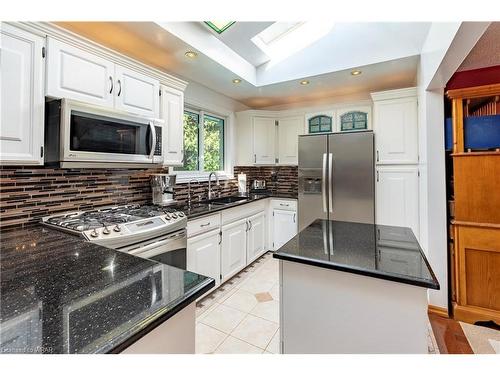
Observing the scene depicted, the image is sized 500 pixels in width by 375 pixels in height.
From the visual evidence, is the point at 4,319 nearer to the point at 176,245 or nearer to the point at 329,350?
the point at 329,350

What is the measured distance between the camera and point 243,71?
2.91 m

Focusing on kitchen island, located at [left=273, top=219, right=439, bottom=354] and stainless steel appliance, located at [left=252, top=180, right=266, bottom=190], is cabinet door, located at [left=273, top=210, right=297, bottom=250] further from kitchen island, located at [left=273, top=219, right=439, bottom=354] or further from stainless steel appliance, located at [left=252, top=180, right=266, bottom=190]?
kitchen island, located at [left=273, top=219, right=439, bottom=354]

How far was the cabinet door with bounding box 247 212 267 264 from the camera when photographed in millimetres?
3150

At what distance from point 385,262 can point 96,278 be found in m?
1.15

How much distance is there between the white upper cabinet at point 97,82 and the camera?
1542 millimetres

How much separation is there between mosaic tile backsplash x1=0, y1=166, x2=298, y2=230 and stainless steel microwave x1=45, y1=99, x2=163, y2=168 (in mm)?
244

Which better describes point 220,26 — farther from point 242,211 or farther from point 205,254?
point 205,254

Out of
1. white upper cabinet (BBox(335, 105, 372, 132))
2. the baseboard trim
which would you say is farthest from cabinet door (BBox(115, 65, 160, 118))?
the baseboard trim

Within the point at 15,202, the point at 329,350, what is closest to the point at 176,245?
the point at 15,202

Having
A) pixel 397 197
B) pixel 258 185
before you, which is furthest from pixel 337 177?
pixel 258 185

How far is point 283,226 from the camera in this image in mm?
3568

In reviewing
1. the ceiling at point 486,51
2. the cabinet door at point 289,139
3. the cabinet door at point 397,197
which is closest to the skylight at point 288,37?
the cabinet door at point 289,139

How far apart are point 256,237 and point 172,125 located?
179 centimetres

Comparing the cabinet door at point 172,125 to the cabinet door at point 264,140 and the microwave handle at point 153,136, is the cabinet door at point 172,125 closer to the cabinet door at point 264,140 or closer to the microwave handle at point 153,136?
the microwave handle at point 153,136
